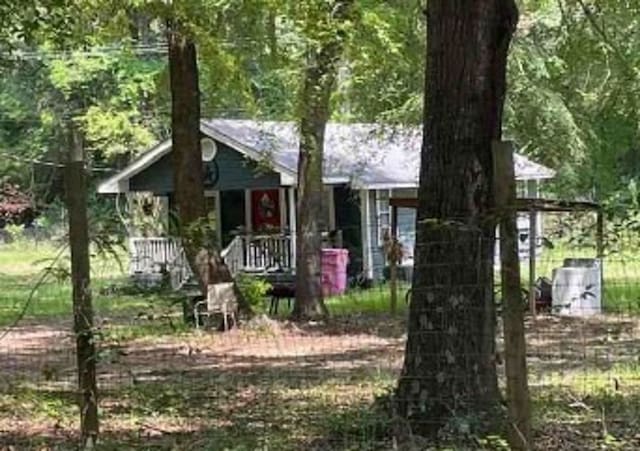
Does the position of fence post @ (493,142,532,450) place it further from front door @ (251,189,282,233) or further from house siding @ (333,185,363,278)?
front door @ (251,189,282,233)

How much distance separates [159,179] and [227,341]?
12407mm

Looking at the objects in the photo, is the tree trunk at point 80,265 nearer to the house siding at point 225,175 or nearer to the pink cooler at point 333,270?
the pink cooler at point 333,270

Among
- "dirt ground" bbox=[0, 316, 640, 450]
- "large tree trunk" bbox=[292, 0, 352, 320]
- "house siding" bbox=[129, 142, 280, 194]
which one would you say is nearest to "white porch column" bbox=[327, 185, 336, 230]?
"house siding" bbox=[129, 142, 280, 194]

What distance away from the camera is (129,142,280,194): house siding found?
25.8 meters

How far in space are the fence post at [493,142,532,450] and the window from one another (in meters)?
21.5

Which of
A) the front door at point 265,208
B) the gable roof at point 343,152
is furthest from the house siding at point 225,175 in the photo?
the front door at point 265,208

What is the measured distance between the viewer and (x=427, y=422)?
7.00 metres

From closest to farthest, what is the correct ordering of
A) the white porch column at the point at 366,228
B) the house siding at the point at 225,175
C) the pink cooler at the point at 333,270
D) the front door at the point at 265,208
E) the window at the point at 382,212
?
the pink cooler at the point at 333,270
the house siding at the point at 225,175
the white porch column at the point at 366,228
the window at the point at 382,212
the front door at the point at 265,208

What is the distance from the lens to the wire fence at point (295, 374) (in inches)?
290

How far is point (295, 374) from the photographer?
12.2 meters

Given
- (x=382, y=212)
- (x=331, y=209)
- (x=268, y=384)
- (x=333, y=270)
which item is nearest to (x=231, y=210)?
(x=331, y=209)

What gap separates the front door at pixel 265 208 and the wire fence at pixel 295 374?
561 centimetres

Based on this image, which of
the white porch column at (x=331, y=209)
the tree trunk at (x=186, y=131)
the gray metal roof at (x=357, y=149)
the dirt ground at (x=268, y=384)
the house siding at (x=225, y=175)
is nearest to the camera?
the dirt ground at (x=268, y=384)

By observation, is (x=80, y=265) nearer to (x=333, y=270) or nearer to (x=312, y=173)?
(x=312, y=173)
